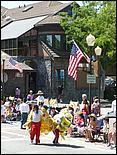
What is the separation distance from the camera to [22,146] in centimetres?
1405

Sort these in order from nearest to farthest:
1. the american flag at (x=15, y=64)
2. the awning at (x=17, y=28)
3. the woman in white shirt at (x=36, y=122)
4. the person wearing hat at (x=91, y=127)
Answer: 1. the woman in white shirt at (x=36, y=122)
2. the person wearing hat at (x=91, y=127)
3. the american flag at (x=15, y=64)
4. the awning at (x=17, y=28)

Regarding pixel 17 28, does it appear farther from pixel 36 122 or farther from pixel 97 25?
pixel 36 122

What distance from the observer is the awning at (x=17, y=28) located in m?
41.1

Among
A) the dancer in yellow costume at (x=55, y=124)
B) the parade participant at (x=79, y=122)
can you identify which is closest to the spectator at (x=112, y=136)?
the dancer in yellow costume at (x=55, y=124)

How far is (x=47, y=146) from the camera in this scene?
1423 cm

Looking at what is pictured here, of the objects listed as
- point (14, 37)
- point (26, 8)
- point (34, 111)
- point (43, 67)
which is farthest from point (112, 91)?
point (34, 111)

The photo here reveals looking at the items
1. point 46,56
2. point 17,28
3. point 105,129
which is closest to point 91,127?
point 105,129

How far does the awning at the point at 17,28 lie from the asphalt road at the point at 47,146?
2402 centimetres

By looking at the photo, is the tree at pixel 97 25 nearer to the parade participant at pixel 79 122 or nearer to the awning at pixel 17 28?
the awning at pixel 17 28

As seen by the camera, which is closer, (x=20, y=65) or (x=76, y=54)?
(x=76, y=54)

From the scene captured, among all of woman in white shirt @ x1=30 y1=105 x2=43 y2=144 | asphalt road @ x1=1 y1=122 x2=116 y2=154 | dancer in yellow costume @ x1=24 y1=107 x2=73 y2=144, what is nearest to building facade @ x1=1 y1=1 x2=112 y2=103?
asphalt road @ x1=1 y1=122 x2=116 y2=154

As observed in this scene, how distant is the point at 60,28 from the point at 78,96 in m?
6.49

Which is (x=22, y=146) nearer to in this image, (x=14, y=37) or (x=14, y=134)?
(x=14, y=134)

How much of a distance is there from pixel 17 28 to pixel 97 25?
15.8 m
